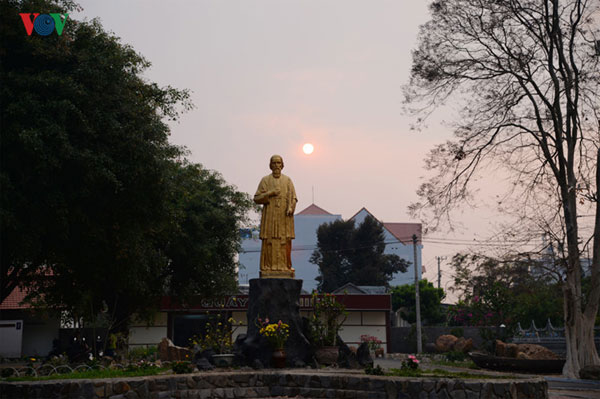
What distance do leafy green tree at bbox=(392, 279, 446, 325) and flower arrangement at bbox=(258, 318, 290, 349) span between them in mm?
35802

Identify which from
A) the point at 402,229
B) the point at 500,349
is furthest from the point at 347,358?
the point at 402,229

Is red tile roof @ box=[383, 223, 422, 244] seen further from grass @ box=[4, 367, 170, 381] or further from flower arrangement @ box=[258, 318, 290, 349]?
grass @ box=[4, 367, 170, 381]

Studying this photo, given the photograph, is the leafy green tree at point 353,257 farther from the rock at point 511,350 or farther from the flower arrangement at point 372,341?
the rock at point 511,350

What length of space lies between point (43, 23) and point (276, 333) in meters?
8.57

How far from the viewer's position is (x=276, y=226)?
1583 cm

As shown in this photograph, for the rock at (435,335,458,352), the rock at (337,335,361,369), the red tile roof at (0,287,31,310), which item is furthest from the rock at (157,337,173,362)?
the rock at (435,335,458,352)

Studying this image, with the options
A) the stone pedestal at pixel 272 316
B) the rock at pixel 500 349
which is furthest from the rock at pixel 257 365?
the rock at pixel 500 349

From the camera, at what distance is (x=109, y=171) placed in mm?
13695

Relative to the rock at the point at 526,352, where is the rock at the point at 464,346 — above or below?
below

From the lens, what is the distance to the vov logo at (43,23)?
44.1 feet

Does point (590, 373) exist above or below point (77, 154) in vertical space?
below

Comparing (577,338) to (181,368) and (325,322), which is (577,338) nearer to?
(325,322)

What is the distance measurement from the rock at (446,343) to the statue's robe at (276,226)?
19701mm

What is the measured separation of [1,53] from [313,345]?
367 inches
